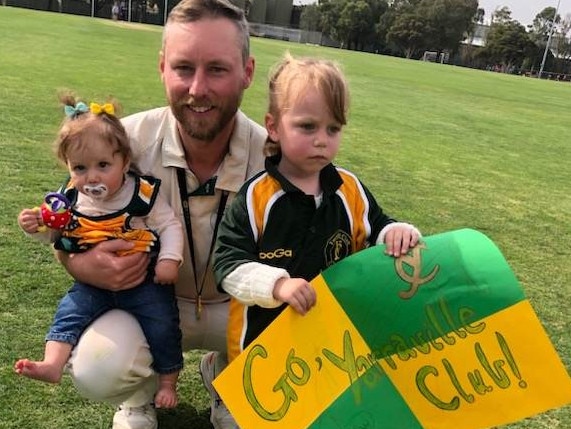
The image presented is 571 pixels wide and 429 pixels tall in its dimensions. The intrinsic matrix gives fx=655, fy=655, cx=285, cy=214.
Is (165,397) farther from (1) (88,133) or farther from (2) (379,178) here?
(2) (379,178)

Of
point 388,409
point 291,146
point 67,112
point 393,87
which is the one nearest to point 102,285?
point 67,112

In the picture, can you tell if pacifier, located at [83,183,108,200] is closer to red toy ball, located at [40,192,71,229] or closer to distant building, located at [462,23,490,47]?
red toy ball, located at [40,192,71,229]

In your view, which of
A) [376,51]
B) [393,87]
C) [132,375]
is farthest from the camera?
[376,51]

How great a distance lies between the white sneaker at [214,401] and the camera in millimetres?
2637

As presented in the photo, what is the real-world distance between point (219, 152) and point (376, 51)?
80996 millimetres

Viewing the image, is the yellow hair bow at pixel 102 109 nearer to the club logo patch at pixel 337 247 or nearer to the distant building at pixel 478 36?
the club logo patch at pixel 337 247

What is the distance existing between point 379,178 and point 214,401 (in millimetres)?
5041

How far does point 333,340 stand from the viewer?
2.09m

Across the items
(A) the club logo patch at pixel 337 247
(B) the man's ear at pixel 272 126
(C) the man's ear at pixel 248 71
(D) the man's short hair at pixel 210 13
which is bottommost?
(A) the club logo patch at pixel 337 247

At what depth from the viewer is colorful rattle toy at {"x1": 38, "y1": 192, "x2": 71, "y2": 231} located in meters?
2.38

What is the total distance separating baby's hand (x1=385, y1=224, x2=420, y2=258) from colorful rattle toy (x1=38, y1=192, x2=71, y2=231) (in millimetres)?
1179

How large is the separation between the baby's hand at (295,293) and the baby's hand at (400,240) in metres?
0.31

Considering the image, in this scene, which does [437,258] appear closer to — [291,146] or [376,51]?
[291,146]

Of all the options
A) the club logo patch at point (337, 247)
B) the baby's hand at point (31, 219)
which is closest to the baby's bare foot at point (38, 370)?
the baby's hand at point (31, 219)
